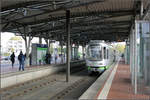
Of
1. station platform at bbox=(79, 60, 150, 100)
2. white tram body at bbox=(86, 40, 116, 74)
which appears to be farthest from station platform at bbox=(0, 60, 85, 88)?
station platform at bbox=(79, 60, 150, 100)

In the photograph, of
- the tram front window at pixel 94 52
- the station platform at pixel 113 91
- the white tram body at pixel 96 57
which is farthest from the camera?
the tram front window at pixel 94 52

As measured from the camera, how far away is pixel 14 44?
123m

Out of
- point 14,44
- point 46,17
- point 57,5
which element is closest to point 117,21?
point 46,17

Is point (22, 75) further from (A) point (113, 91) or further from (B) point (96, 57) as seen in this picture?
(A) point (113, 91)

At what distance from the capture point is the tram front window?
20161mm

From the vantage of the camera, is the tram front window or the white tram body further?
the tram front window

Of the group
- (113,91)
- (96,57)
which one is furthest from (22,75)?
(113,91)

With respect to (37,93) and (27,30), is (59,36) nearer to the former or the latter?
(27,30)

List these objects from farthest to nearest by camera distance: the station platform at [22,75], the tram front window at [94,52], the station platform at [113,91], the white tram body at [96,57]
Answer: the tram front window at [94,52], the white tram body at [96,57], the station platform at [22,75], the station platform at [113,91]

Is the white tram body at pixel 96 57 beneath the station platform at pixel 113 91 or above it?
above

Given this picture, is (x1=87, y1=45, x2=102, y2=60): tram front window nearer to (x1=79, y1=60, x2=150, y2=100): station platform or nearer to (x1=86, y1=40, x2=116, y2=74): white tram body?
(x1=86, y1=40, x2=116, y2=74): white tram body

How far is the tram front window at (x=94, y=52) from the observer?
66.1 feet

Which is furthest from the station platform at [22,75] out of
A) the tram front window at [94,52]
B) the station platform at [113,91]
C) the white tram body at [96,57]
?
the station platform at [113,91]

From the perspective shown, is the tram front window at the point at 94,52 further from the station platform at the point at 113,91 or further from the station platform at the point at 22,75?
the station platform at the point at 113,91
